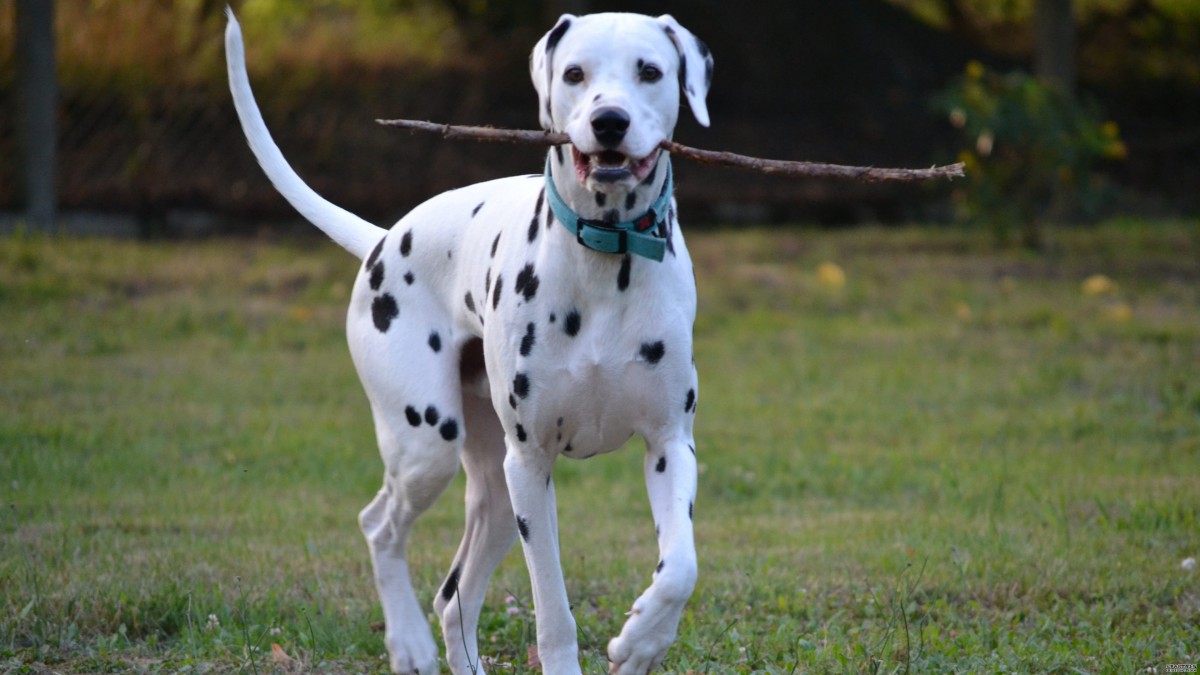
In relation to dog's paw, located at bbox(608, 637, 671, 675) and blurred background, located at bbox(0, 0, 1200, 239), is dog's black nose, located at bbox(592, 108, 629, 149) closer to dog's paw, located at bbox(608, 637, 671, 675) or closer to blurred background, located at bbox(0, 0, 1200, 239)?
dog's paw, located at bbox(608, 637, 671, 675)

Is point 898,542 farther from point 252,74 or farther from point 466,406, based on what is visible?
point 252,74

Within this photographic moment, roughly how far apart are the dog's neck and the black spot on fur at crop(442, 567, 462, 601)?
1.50m

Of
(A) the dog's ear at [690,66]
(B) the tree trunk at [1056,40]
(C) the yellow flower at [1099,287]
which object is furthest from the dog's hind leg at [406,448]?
(B) the tree trunk at [1056,40]

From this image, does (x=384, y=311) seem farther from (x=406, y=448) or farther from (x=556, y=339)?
(x=556, y=339)

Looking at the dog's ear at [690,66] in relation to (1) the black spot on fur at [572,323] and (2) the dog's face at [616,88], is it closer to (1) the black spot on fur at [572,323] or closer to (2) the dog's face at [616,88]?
(2) the dog's face at [616,88]

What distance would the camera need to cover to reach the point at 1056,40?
15.6 meters

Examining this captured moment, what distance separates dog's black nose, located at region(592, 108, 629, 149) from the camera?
12.5 feet

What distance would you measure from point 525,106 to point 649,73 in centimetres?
1248

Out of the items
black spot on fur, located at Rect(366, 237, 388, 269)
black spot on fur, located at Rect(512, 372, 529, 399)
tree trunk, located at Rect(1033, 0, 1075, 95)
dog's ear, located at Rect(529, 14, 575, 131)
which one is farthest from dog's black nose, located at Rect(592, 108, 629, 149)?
tree trunk, located at Rect(1033, 0, 1075, 95)

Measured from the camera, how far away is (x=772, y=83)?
17.5m

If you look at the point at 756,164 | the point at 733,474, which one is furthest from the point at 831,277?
the point at 756,164

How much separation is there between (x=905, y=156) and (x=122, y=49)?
29.4ft

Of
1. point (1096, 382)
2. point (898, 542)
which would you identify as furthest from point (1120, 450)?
point (898, 542)

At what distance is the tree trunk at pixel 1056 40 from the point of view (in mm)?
15578
